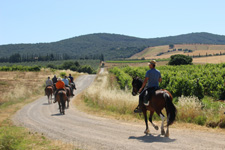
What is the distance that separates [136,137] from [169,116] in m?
1.52

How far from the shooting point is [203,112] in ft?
40.0

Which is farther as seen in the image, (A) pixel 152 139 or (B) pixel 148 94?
(B) pixel 148 94

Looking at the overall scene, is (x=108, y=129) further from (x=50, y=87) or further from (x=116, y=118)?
(x=50, y=87)

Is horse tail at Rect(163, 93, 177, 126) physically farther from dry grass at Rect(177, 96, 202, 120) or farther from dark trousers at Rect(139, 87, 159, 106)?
dry grass at Rect(177, 96, 202, 120)

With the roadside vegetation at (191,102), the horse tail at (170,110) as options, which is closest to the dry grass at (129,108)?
the roadside vegetation at (191,102)

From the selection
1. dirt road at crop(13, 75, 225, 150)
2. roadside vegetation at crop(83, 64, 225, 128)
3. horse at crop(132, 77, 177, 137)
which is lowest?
dirt road at crop(13, 75, 225, 150)

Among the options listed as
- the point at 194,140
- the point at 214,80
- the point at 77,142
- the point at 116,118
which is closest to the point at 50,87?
the point at 116,118

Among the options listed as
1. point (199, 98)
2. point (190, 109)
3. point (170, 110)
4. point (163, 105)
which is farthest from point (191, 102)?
point (199, 98)

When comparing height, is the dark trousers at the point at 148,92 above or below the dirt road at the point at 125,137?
above

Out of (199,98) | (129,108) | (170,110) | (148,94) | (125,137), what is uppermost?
(148,94)

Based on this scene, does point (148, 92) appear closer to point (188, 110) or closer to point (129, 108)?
point (188, 110)

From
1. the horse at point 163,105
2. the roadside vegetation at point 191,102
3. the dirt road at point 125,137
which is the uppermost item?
the horse at point 163,105

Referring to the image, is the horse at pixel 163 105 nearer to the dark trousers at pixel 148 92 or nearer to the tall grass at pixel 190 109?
the dark trousers at pixel 148 92

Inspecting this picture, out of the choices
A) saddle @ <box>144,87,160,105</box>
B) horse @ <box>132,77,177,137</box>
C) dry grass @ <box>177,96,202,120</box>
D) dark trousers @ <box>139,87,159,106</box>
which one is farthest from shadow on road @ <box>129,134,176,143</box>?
dry grass @ <box>177,96,202,120</box>
